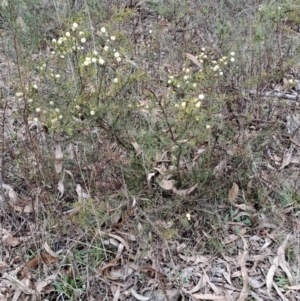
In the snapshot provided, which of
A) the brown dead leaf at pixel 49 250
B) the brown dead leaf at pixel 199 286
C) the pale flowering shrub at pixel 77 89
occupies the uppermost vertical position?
the pale flowering shrub at pixel 77 89

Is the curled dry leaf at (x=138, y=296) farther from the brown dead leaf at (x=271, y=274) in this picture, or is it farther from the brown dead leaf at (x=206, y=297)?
the brown dead leaf at (x=271, y=274)

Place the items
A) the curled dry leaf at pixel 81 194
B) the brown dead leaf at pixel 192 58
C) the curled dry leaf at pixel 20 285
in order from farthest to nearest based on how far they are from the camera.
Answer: the brown dead leaf at pixel 192 58 → the curled dry leaf at pixel 81 194 → the curled dry leaf at pixel 20 285

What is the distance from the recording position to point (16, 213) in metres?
2.33

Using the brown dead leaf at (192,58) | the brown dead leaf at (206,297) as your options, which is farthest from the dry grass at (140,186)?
the brown dead leaf at (192,58)

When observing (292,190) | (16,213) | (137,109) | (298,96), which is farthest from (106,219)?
(298,96)

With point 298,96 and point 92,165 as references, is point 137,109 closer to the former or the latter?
point 92,165

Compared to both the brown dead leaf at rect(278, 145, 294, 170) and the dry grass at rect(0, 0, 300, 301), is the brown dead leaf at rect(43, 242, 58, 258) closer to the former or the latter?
the dry grass at rect(0, 0, 300, 301)

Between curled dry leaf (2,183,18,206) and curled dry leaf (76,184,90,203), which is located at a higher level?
curled dry leaf (76,184,90,203)

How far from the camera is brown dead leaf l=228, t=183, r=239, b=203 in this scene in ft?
7.98

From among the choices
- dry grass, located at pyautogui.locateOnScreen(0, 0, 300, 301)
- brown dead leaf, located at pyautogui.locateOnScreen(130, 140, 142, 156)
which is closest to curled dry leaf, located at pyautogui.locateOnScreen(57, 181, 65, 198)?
dry grass, located at pyautogui.locateOnScreen(0, 0, 300, 301)

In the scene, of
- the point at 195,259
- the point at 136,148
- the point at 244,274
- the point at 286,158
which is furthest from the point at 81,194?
the point at 286,158

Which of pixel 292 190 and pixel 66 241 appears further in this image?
pixel 292 190

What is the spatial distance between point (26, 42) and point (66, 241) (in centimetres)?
183

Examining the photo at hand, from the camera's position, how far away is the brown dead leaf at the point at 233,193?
2432 mm
